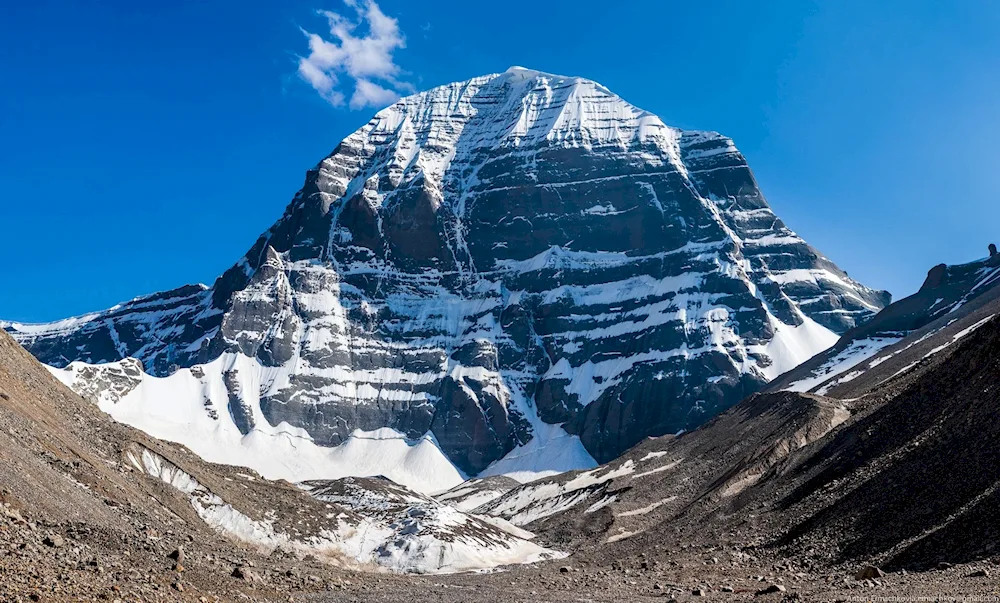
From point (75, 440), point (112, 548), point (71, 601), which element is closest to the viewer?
point (71, 601)

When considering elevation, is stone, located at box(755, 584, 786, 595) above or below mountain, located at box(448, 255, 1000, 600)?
below

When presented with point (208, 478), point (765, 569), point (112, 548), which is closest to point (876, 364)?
point (765, 569)

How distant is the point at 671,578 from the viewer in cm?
→ 7638

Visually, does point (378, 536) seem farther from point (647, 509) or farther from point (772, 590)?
point (647, 509)

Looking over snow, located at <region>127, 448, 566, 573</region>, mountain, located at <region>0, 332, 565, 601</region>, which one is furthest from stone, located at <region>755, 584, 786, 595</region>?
snow, located at <region>127, 448, 566, 573</region>

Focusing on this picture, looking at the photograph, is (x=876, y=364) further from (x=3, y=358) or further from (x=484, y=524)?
(x=3, y=358)

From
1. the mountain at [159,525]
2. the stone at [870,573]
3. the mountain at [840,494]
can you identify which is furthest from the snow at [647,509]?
the stone at [870,573]

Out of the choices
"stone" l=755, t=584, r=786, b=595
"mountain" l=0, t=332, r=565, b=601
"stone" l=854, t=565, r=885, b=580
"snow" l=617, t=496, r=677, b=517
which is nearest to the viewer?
"mountain" l=0, t=332, r=565, b=601

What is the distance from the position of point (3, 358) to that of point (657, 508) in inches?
3666

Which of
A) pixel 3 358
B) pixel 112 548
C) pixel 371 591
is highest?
pixel 3 358

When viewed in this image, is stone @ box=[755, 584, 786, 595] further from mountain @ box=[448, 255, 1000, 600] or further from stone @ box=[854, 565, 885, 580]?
stone @ box=[854, 565, 885, 580]

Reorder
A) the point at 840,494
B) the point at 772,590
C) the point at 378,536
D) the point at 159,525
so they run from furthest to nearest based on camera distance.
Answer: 1. the point at 378,536
2. the point at 840,494
3. the point at 159,525
4. the point at 772,590

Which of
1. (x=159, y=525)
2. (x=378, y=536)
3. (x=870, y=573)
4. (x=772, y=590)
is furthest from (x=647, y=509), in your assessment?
(x=159, y=525)

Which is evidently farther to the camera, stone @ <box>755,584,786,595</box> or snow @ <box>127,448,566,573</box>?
snow @ <box>127,448,566,573</box>
